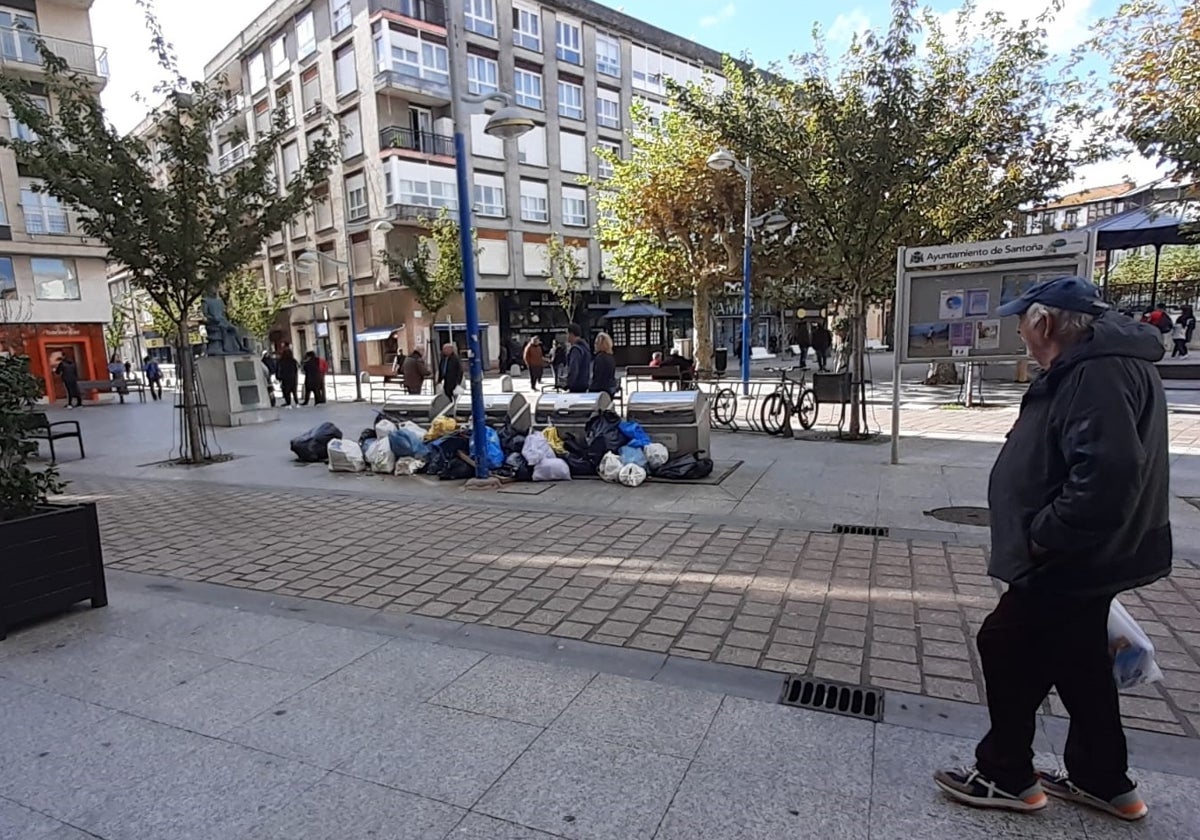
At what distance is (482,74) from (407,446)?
31638 mm

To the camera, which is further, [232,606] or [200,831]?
[232,606]

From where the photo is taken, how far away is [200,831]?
Result: 2.21 meters

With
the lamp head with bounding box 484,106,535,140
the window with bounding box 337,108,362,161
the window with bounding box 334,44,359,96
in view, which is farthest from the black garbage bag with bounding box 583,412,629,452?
the window with bounding box 334,44,359,96

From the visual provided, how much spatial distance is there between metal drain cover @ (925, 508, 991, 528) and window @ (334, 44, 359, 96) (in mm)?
34902

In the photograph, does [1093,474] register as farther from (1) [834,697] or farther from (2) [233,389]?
(2) [233,389]


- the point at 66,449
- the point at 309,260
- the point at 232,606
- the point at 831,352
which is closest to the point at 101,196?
the point at 66,449

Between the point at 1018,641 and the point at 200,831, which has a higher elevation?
the point at 1018,641

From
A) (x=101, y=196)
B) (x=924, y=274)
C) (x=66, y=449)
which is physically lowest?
(x=66, y=449)

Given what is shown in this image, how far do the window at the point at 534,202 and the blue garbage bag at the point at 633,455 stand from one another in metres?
30.7

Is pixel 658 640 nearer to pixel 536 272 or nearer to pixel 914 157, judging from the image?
pixel 914 157

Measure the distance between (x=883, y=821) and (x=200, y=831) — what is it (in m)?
2.22

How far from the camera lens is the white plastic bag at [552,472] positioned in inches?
299

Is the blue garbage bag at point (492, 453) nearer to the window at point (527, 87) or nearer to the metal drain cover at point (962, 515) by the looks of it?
the metal drain cover at point (962, 515)

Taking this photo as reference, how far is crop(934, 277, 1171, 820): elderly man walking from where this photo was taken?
1.83 m
